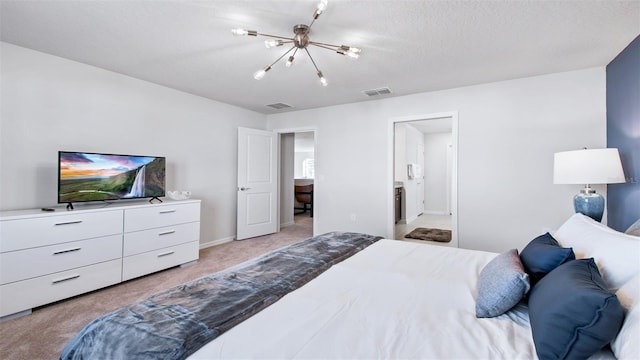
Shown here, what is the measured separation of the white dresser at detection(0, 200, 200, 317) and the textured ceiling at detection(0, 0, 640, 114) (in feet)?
5.11

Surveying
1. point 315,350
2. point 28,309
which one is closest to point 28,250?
point 28,309

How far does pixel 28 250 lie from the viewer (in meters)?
2.32

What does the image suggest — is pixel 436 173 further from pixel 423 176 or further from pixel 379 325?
pixel 379 325

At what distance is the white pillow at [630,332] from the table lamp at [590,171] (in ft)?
6.23

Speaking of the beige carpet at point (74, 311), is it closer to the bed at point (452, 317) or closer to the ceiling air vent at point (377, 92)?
the bed at point (452, 317)

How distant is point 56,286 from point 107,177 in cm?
109

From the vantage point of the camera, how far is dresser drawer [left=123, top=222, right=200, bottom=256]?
299cm

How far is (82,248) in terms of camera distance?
2631 millimetres

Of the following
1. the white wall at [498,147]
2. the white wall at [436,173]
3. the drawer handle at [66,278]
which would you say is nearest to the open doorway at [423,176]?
the white wall at [436,173]

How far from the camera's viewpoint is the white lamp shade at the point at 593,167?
231 cm

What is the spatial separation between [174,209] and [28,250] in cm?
127

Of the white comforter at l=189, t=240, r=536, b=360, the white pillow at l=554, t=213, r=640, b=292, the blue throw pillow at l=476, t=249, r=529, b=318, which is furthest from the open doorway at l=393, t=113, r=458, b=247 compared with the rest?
the blue throw pillow at l=476, t=249, r=529, b=318

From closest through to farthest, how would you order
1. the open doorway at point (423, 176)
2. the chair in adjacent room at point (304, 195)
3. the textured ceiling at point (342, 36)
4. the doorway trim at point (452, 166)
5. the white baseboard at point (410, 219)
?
the textured ceiling at point (342, 36)
the doorway trim at point (452, 166)
the open doorway at point (423, 176)
the white baseboard at point (410, 219)
the chair in adjacent room at point (304, 195)

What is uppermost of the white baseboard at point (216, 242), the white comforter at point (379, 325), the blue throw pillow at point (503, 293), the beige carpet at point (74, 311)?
the blue throw pillow at point (503, 293)
